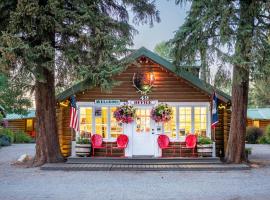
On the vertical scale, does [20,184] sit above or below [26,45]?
below

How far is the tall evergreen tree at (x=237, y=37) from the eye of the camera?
16.4m

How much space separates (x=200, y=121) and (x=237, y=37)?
469 cm

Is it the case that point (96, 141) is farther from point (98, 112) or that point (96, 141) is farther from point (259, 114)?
point (259, 114)

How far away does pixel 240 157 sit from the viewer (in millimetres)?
18703

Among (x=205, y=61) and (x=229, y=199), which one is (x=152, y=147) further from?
(x=229, y=199)

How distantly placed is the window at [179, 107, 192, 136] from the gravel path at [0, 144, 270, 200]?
3.89 meters

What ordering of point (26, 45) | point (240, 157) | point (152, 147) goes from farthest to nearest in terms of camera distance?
point (152, 147)
point (240, 157)
point (26, 45)

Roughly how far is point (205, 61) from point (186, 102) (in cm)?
284

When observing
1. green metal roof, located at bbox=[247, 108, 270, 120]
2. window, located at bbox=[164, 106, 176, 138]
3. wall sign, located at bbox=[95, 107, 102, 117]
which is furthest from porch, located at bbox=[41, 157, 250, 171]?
green metal roof, located at bbox=[247, 108, 270, 120]

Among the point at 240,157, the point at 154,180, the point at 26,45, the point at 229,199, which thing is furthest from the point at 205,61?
the point at 229,199

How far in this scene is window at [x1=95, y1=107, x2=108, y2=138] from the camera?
792 inches

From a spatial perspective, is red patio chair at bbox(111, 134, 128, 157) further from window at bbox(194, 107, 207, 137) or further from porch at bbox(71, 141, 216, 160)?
window at bbox(194, 107, 207, 137)

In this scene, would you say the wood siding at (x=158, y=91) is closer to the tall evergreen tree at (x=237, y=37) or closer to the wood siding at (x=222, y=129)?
the wood siding at (x=222, y=129)

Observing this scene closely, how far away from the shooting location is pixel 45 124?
18.7 m
